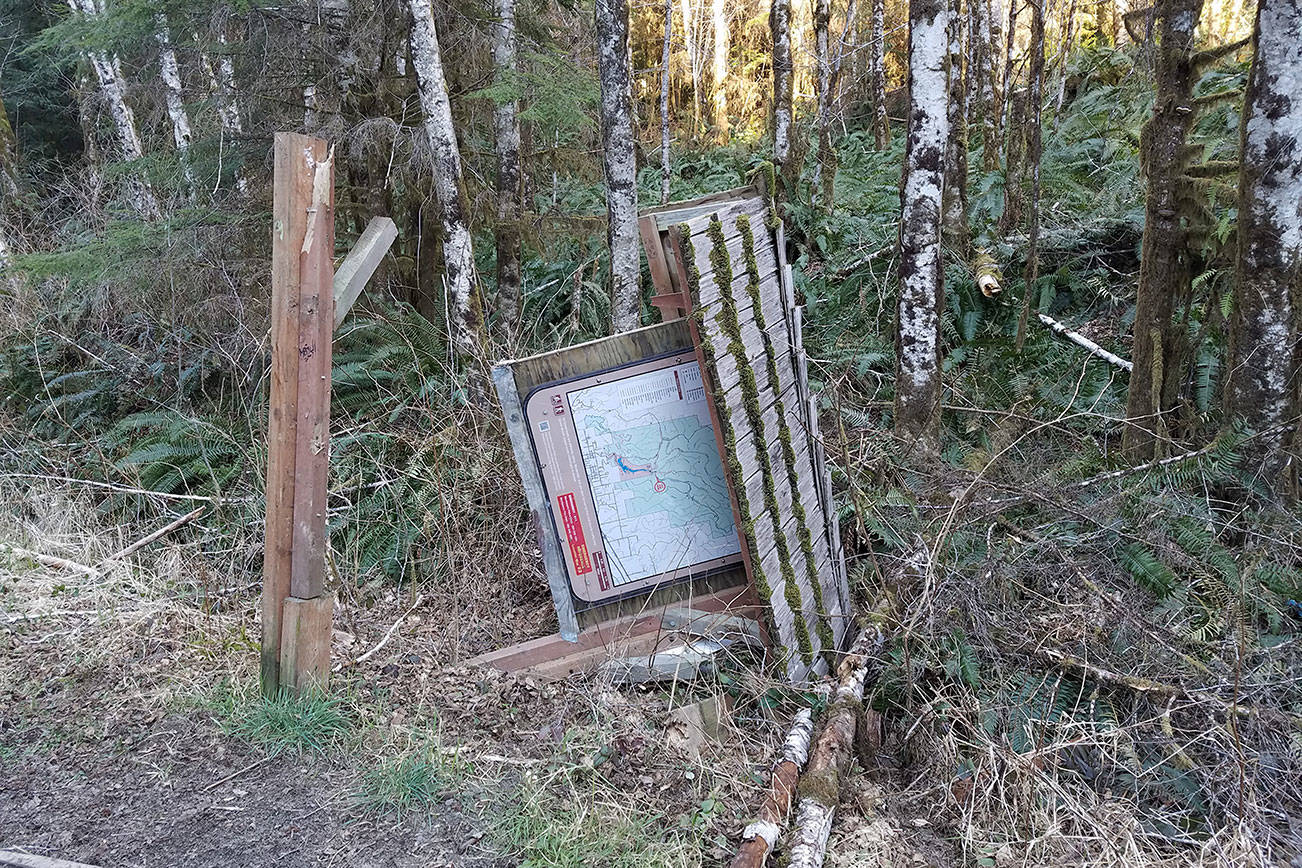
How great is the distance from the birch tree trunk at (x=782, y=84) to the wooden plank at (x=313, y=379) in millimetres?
7983

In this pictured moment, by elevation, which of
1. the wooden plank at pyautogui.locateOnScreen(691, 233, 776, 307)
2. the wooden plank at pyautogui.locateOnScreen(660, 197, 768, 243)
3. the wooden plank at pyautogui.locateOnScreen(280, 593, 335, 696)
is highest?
the wooden plank at pyautogui.locateOnScreen(660, 197, 768, 243)

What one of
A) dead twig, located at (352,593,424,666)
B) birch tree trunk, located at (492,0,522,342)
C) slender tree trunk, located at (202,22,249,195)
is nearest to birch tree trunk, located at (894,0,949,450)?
dead twig, located at (352,593,424,666)

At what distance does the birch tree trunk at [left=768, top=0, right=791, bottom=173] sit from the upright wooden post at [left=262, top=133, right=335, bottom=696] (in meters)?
8.02

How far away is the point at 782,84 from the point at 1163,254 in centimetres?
653

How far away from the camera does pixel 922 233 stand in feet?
19.2

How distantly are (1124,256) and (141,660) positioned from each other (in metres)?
9.10

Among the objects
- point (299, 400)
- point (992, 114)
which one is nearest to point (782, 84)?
point (992, 114)

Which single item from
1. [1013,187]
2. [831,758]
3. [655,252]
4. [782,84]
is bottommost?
[831,758]

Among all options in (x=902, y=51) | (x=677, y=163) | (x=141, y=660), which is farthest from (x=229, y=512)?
→ (x=902, y=51)

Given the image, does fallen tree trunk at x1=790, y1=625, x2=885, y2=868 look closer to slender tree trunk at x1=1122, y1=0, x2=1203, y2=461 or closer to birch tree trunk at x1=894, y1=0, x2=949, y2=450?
→ birch tree trunk at x1=894, y1=0, x2=949, y2=450

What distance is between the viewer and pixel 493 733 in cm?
400

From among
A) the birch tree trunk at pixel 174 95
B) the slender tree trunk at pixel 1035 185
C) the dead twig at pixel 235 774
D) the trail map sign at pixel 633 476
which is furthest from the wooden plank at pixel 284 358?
the slender tree trunk at pixel 1035 185

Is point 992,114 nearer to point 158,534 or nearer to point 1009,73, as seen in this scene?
point 1009,73

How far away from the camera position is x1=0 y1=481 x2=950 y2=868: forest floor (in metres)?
3.22
